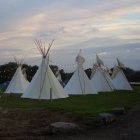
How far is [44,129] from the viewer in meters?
13.1

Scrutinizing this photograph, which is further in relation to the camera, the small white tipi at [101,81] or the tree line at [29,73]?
the tree line at [29,73]

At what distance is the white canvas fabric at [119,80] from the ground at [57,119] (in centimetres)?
2418

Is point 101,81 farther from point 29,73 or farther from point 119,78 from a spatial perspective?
point 29,73

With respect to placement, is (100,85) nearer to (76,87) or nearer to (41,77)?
(76,87)

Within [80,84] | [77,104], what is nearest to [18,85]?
[80,84]

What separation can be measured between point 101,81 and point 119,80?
16.1ft

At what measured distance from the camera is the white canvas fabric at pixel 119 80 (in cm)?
4244

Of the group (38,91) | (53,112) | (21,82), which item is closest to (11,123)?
(53,112)

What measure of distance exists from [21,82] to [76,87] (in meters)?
6.45

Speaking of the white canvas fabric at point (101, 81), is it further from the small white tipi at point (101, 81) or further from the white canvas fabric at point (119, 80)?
the white canvas fabric at point (119, 80)

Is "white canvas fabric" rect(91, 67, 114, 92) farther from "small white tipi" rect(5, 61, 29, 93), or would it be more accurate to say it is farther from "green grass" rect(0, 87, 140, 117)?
"green grass" rect(0, 87, 140, 117)

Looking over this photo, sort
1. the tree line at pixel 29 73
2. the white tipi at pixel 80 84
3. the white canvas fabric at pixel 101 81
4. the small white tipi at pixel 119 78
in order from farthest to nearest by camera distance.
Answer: the tree line at pixel 29 73
the small white tipi at pixel 119 78
the white canvas fabric at pixel 101 81
the white tipi at pixel 80 84

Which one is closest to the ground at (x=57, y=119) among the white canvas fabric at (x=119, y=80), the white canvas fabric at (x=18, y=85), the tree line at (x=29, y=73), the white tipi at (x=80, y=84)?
the white tipi at (x=80, y=84)

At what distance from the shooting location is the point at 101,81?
39.3m
